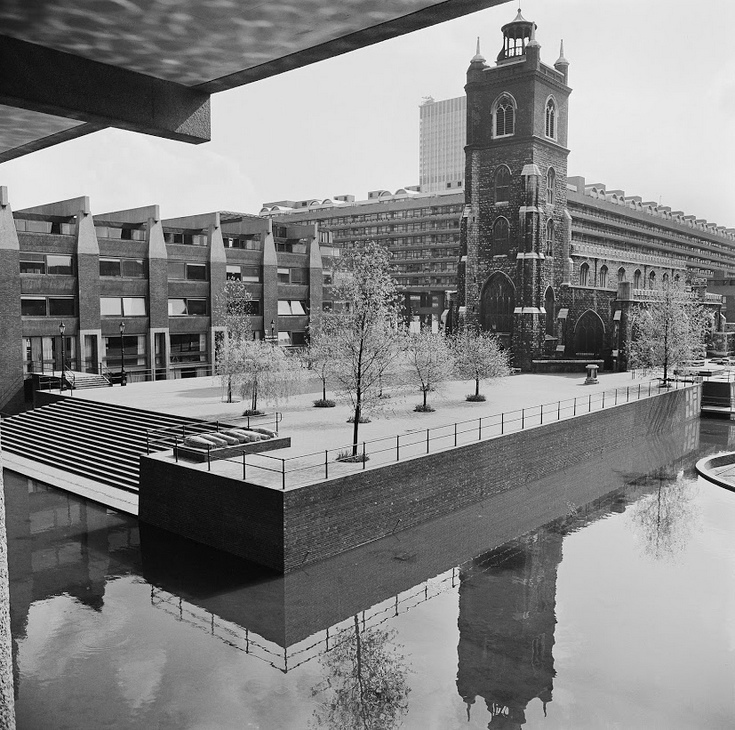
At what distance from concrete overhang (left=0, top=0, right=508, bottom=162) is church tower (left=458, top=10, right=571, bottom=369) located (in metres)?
45.3

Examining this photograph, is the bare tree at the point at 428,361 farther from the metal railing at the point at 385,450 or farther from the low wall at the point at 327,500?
the low wall at the point at 327,500

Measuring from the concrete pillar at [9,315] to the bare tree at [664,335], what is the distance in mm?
35769

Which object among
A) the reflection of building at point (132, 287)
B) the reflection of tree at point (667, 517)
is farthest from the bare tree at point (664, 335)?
the reflection of building at point (132, 287)

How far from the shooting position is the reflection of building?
37.9 m

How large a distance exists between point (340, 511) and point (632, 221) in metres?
90.0

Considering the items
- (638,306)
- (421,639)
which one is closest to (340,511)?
(421,639)

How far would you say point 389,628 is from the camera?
14.6 meters

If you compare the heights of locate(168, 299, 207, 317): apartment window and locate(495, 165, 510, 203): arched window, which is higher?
locate(495, 165, 510, 203): arched window

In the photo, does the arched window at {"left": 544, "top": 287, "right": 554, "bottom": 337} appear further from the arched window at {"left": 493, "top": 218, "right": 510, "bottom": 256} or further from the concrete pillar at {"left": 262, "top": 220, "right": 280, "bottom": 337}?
the concrete pillar at {"left": 262, "top": 220, "right": 280, "bottom": 337}

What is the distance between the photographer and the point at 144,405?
1160 inches

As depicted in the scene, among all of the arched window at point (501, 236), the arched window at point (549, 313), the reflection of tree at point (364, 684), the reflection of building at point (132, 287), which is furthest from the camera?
the arched window at point (549, 313)

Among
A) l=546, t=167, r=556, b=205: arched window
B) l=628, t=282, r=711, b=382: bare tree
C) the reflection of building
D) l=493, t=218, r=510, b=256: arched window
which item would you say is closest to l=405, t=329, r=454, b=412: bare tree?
the reflection of building

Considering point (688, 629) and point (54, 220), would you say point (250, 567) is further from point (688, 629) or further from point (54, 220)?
point (54, 220)

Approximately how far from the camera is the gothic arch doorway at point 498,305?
1999 inches
